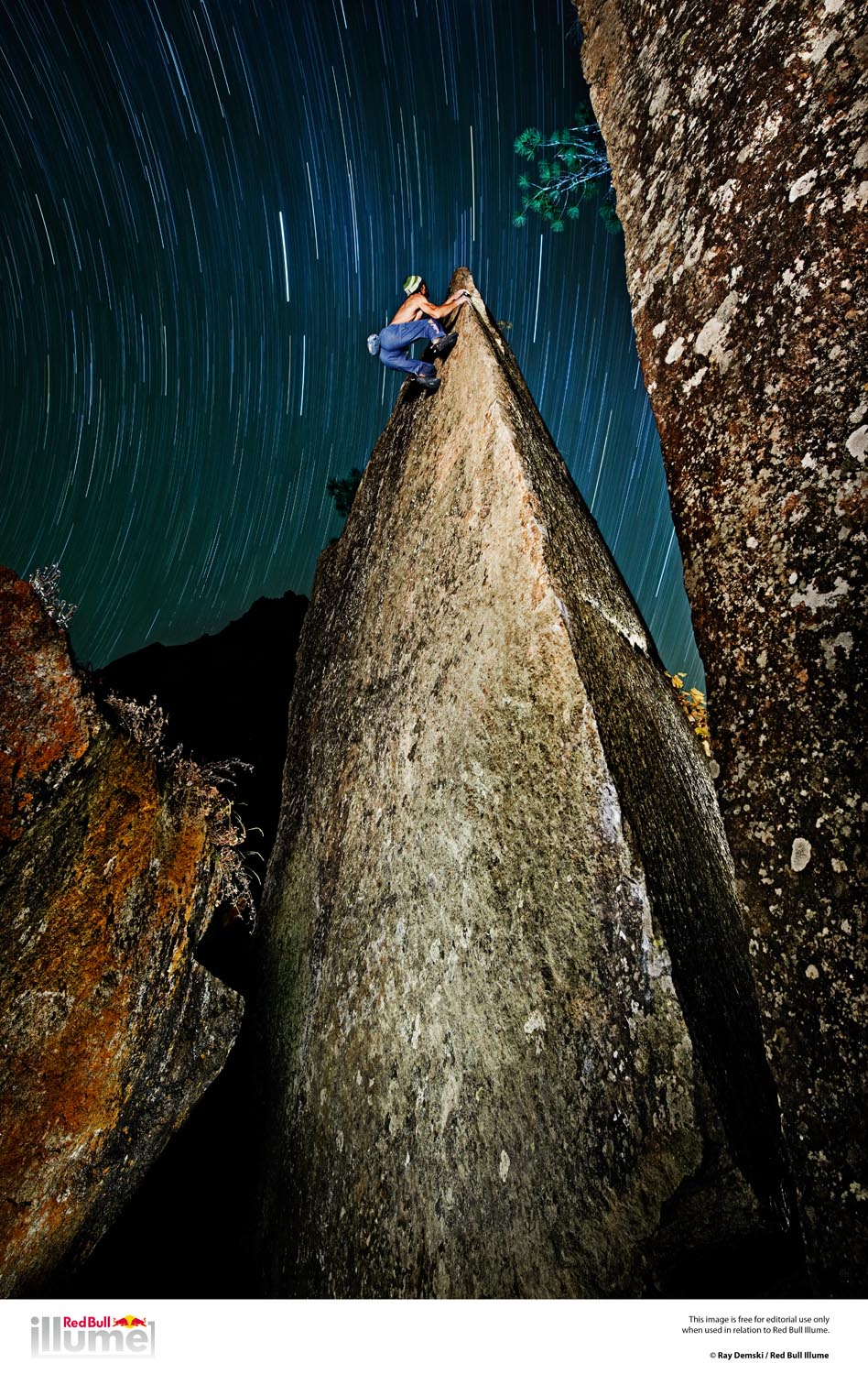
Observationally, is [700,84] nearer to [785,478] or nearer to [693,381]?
[693,381]

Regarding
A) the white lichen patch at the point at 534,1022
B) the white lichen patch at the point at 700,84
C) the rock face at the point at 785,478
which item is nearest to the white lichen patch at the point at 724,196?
the rock face at the point at 785,478

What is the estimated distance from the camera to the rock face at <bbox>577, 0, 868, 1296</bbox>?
4.33 ft

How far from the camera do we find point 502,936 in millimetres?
2480

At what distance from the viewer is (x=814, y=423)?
1559 millimetres

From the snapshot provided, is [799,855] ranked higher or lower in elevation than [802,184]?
lower

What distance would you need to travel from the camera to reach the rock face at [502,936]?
77.3 inches

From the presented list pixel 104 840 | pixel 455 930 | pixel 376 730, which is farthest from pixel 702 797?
pixel 104 840

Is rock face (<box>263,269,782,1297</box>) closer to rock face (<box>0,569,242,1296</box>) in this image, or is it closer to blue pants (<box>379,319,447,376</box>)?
blue pants (<box>379,319,447,376</box>)

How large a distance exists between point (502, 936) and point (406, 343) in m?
4.34

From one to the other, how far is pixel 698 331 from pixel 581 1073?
268 centimetres

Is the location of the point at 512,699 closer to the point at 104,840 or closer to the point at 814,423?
the point at 814,423
